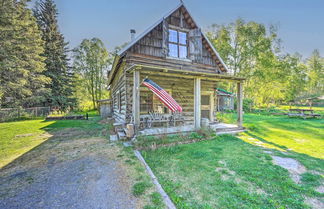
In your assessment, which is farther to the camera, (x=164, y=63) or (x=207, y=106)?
(x=207, y=106)

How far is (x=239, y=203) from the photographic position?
2.27 meters

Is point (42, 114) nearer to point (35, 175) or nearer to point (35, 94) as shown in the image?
point (35, 94)

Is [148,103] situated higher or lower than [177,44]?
lower

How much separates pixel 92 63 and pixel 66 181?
96.0 feet

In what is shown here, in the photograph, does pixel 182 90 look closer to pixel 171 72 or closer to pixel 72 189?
pixel 171 72

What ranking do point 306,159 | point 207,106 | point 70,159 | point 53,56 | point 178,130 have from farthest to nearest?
point 53,56 → point 207,106 → point 178,130 → point 70,159 → point 306,159

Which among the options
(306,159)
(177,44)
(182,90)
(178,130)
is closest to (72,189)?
(178,130)

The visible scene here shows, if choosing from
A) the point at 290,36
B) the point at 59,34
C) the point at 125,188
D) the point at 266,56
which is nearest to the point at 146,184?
the point at 125,188

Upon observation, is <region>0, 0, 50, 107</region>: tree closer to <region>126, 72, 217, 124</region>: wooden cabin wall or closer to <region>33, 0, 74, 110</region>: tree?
<region>33, 0, 74, 110</region>: tree

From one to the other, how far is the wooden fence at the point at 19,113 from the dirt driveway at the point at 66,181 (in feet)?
44.4

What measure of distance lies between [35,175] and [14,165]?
1205 mm

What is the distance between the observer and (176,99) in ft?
27.7

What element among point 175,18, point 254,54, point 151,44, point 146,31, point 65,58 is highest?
point 254,54

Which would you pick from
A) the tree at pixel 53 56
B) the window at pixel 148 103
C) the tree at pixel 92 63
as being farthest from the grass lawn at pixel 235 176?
the tree at pixel 92 63
